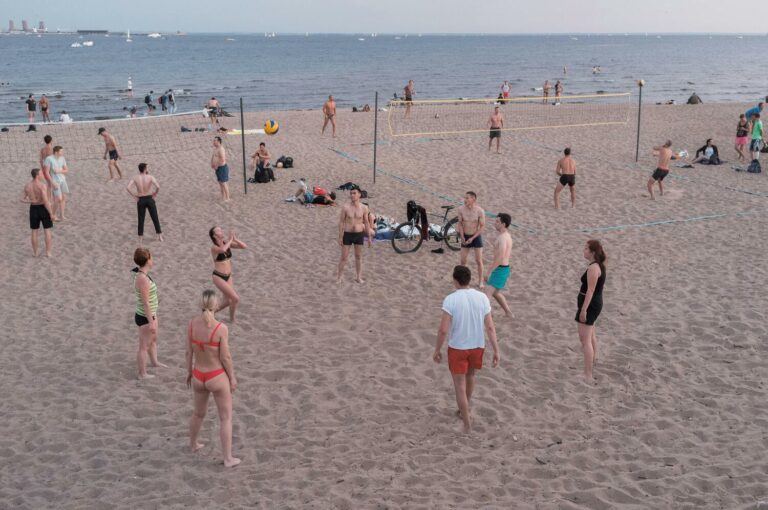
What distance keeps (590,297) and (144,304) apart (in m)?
4.47

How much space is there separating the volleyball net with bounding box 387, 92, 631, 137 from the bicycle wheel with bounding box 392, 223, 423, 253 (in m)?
11.0

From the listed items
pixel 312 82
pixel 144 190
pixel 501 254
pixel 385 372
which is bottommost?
pixel 385 372

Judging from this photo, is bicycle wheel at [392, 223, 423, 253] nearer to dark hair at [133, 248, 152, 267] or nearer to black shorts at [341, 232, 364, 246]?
black shorts at [341, 232, 364, 246]

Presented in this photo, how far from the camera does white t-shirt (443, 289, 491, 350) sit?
18.7 ft

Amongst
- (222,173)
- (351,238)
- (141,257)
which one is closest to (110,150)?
(222,173)

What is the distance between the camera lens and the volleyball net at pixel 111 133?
67.4ft

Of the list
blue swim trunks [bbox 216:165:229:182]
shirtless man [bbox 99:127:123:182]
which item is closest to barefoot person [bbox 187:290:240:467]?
blue swim trunks [bbox 216:165:229:182]

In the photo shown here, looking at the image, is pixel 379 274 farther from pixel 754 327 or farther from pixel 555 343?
pixel 754 327

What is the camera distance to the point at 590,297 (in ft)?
22.3

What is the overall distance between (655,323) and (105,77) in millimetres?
61853

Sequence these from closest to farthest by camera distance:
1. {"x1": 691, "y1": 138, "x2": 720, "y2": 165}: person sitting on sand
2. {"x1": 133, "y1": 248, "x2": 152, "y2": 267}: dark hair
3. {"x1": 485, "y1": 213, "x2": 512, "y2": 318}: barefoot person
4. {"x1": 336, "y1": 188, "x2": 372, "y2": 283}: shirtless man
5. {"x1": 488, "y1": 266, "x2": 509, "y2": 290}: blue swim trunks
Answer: {"x1": 133, "y1": 248, "x2": 152, "y2": 267}: dark hair
{"x1": 485, "y1": 213, "x2": 512, "y2": 318}: barefoot person
{"x1": 488, "y1": 266, "x2": 509, "y2": 290}: blue swim trunks
{"x1": 336, "y1": 188, "x2": 372, "y2": 283}: shirtless man
{"x1": 691, "y1": 138, "x2": 720, "y2": 165}: person sitting on sand

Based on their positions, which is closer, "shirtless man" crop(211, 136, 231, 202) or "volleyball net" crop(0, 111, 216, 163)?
"shirtless man" crop(211, 136, 231, 202)

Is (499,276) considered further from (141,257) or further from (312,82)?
(312,82)

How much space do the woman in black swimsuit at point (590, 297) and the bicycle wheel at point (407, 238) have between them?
478cm
